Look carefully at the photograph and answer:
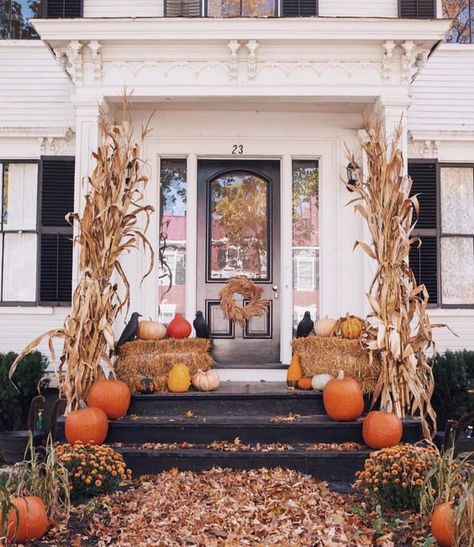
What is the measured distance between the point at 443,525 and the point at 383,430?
5.36 feet

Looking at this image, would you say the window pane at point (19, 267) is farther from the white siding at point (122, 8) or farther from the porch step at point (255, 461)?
the porch step at point (255, 461)

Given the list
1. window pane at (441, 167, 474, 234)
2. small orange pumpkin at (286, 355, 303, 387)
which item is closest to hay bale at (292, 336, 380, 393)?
small orange pumpkin at (286, 355, 303, 387)

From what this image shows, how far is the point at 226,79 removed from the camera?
624 centimetres

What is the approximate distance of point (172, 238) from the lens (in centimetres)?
723

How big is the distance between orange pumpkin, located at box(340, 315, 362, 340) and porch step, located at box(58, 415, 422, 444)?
95 centimetres

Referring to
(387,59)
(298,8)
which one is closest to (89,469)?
(387,59)

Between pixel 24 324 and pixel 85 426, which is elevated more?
pixel 24 324

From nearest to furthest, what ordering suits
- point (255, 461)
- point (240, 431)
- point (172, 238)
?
point (255, 461) < point (240, 431) < point (172, 238)

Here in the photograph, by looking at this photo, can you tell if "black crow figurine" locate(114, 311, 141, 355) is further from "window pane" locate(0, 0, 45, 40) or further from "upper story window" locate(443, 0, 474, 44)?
"upper story window" locate(443, 0, 474, 44)

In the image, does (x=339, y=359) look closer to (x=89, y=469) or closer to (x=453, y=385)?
(x=453, y=385)

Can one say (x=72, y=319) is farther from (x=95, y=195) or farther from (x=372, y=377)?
(x=372, y=377)

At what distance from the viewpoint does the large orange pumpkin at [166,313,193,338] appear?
649 cm

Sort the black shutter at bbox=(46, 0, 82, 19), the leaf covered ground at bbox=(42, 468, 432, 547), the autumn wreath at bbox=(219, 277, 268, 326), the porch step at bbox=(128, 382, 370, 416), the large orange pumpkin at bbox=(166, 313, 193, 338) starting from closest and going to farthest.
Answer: the leaf covered ground at bbox=(42, 468, 432, 547)
the porch step at bbox=(128, 382, 370, 416)
the large orange pumpkin at bbox=(166, 313, 193, 338)
the autumn wreath at bbox=(219, 277, 268, 326)
the black shutter at bbox=(46, 0, 82, 19)

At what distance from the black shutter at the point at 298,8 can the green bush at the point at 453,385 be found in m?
4.01
